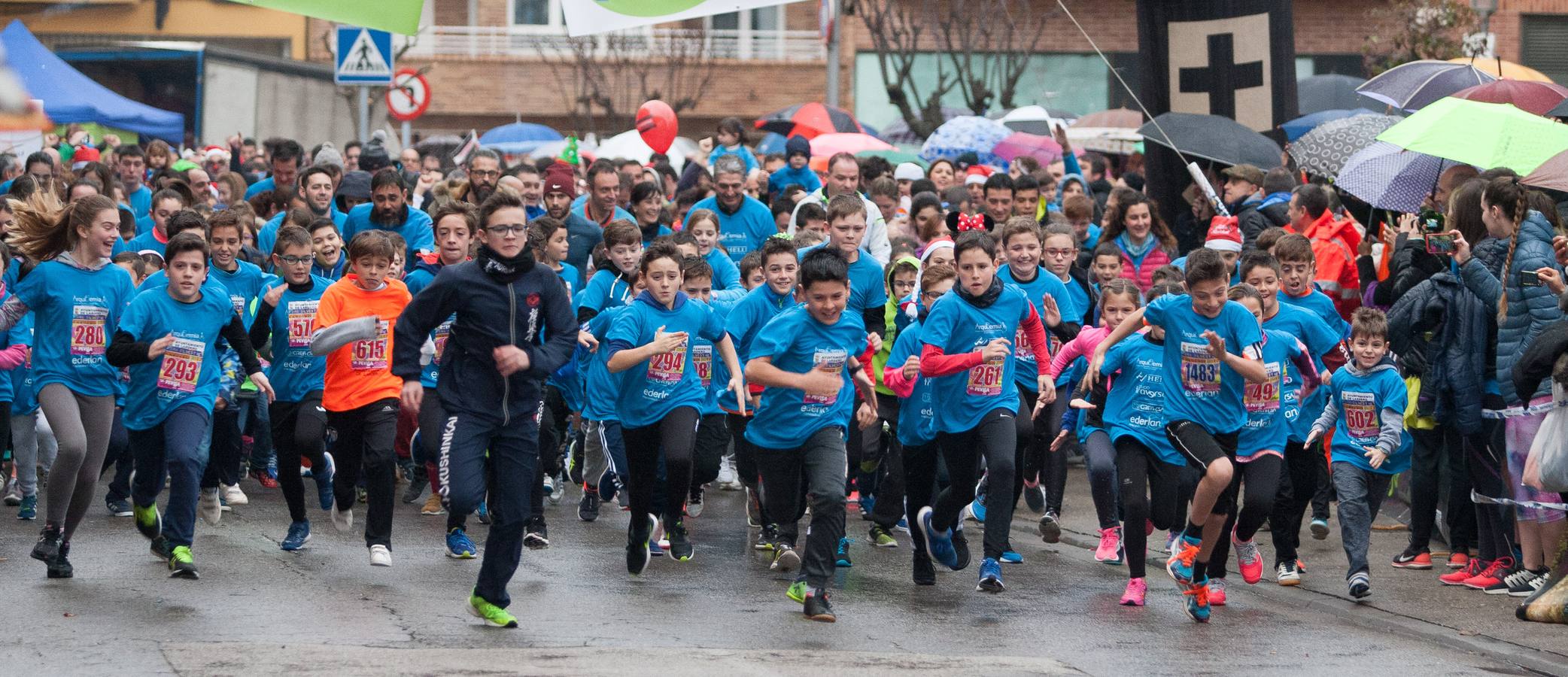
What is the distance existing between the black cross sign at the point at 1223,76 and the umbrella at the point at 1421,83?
48.1 inches

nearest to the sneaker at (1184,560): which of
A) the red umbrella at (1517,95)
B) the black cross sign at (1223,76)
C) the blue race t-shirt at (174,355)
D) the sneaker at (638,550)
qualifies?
the sneaker at (638,550)

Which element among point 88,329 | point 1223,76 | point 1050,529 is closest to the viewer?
point 88,329

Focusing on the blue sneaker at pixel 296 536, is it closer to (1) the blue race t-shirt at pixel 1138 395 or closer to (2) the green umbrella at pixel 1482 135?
(1) the blue race t-shirt at pixel 1138 395

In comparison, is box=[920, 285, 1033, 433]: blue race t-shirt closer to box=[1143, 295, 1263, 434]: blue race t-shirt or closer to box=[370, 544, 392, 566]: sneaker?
box=[1143, 295, 1263, 434]: blue race t-shirt

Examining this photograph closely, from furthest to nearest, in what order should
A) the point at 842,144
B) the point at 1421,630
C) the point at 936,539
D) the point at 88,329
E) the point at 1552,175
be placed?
the point at 842,144
the point at 1552,175
the point at 936,539
the point at 88,329
the point at 1421,630

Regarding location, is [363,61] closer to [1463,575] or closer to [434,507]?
[434,507]

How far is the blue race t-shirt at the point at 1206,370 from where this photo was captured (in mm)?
8555

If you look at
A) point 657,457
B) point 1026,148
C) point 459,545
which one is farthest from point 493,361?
point 1026,148

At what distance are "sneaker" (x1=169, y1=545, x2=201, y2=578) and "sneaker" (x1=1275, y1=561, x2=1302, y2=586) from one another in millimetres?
5185

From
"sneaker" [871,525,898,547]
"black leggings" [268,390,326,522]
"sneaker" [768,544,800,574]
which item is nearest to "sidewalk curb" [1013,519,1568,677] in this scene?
"sneaker" [871,525,898,547]

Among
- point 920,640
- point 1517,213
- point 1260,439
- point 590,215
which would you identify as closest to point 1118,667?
point 920,640

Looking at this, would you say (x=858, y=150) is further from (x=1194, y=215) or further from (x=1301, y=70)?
(x=1301, y=70)

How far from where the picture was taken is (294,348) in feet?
32.2

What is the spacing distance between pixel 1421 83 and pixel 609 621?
8.94 meters
